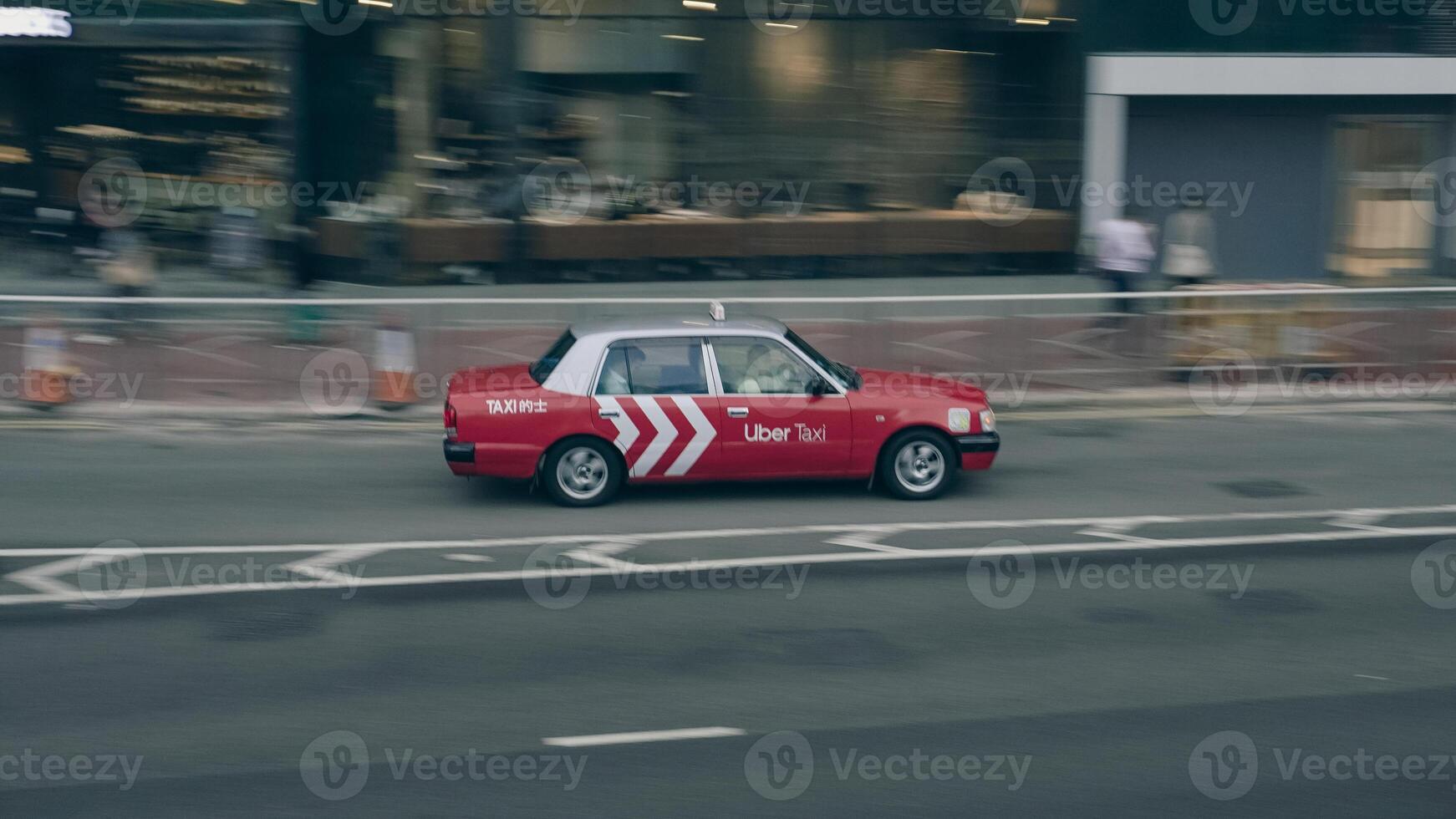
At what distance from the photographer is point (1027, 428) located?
1374cm

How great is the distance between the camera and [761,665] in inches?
299

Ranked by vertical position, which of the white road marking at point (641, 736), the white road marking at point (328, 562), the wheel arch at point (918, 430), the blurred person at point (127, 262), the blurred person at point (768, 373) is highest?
the blurred person at point (127, 262)

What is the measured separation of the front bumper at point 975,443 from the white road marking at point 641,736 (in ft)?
15.4

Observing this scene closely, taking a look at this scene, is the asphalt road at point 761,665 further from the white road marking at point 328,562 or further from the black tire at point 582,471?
the white road marking at point 328,562

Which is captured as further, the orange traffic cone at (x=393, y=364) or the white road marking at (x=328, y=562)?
the orange traffic cone at (x=393, y=364)

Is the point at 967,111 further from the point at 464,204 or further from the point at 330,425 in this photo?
the point at 330,425

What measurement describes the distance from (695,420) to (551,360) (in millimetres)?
1241

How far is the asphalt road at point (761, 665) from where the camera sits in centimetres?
615

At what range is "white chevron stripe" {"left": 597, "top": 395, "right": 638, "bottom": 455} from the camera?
34.7 feet

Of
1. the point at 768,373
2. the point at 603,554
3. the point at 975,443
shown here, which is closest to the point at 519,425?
the point at 603,554

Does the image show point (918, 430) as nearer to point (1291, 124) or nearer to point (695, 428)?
point (695, 428)

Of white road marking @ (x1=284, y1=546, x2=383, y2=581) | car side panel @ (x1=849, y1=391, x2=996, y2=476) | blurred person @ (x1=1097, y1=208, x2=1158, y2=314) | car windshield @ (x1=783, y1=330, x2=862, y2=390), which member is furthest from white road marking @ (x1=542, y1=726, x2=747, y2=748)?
blurred person @ (x1=1097, y1=208, x2=1158, y2=314)

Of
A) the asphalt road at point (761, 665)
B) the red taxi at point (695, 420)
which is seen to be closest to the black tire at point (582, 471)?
the red taxi at point (695, 420)

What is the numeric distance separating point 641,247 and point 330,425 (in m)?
8.46
